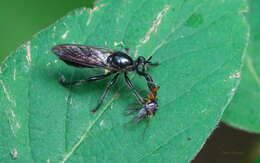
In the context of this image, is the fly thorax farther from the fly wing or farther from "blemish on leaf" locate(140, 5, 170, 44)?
"blemish on leaf" locate(140, 5, 170, 44)

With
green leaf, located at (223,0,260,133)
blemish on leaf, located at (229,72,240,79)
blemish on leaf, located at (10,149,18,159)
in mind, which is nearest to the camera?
blemish on leaf, located at (10,149,18,159)

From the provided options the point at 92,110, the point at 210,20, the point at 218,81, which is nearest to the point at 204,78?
the point at 218,81

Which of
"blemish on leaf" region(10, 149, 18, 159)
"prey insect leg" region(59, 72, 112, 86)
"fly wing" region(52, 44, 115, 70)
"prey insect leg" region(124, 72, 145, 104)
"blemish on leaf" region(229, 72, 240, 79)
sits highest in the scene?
"fly wing" region(52, 44, 115, 70)

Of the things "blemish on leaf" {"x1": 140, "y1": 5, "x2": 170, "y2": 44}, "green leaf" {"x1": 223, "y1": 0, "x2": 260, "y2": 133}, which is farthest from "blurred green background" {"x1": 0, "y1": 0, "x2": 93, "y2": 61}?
"green leaf" {"x1": 223, "y1": 0, "x2": 260, "y2": 133}

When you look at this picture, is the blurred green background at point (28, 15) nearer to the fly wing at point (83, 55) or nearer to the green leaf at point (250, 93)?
the fly wing at point (83, 55)

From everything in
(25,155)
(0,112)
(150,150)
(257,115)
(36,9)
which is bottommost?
(257,115)

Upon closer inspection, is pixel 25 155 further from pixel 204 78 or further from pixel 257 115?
pixel 257 115

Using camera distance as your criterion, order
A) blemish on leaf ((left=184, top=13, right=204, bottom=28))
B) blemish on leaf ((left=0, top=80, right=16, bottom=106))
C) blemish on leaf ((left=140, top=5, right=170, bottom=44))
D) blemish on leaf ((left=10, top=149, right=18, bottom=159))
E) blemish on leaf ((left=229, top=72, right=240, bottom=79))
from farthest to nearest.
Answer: blemish on leaf ((left=140, top=5, right=170, bottom=44)) < blemish on leaf ((left=184, top=13, right=204, bottom=28)) < blemish on leaf ((left=0, top=80, right=16, bottom=106)) < blemish on leaf ((left=229, top=72, right=240, bottom=79)) < blemish on leaf ((left=10, top=149, right=18, bottom=159))
